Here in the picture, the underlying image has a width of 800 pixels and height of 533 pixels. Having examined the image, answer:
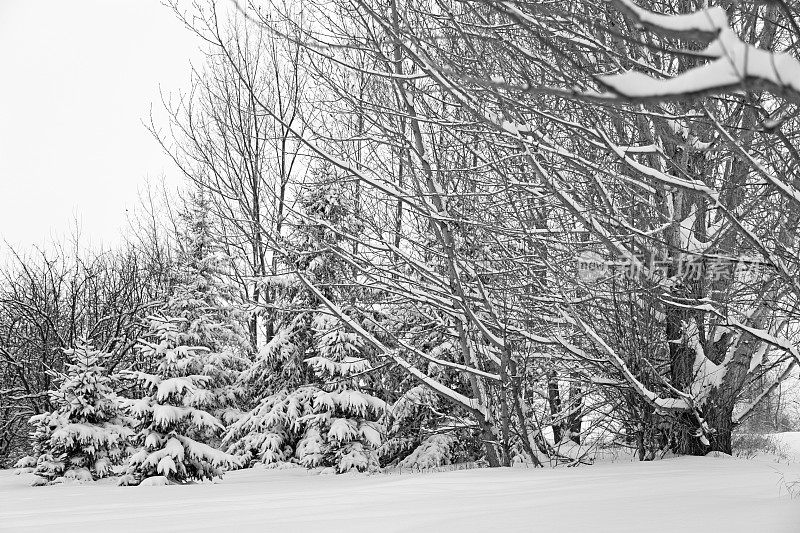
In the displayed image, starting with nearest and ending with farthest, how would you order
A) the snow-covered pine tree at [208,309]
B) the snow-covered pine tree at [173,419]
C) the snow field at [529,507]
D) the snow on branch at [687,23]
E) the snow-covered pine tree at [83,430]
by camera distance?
the snow on branch at [687,23] → the snow field at [529,507] → the snow-covered pine tree at [173,419] → the snow-covered pine tree at [83,430] → the snow-covered pine tree at [208,309]

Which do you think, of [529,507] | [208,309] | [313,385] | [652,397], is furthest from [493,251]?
[208,309]

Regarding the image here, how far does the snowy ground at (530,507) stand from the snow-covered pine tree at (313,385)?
642cm

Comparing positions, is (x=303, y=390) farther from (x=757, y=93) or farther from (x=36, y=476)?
(x=757, y=93)

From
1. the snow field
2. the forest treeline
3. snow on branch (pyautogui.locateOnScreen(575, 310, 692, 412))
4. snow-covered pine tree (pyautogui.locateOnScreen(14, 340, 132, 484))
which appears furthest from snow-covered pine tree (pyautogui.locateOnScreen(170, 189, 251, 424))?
snow on branch (pyautogui.locateOnScreen(575, 310, 692, 412))

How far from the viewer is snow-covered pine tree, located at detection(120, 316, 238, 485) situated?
10633 millimetres

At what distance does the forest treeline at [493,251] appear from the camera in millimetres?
3307

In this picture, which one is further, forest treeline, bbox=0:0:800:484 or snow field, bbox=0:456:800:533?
forest treeline, bbox=0:0:800:484

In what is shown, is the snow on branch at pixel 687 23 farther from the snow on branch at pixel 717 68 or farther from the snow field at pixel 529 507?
the snow field at pixel 529 507

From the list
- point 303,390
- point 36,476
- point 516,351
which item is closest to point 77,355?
point 36,476

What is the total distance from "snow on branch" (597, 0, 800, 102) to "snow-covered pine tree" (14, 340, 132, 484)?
479 inches

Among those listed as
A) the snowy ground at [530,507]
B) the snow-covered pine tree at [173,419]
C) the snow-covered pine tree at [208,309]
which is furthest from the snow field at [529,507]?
the snow-covered pine tree at [208,309]

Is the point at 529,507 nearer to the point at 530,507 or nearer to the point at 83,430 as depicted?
the point at 530,507

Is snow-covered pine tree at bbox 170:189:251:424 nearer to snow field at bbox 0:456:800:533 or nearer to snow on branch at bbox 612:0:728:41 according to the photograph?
snow field at bbox 0:456:800:533

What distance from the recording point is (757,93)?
3.87 metres
